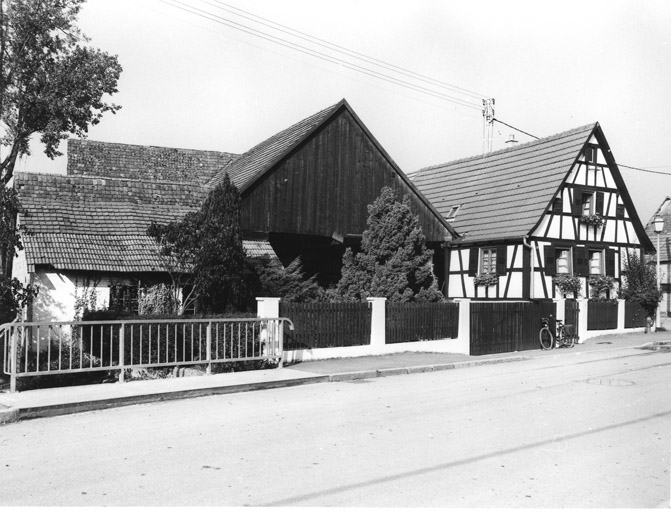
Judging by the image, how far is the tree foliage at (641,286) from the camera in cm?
2699

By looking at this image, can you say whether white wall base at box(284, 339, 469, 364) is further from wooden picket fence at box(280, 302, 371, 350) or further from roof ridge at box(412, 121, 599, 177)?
roof ridge at box(412, 121, 599, 177)

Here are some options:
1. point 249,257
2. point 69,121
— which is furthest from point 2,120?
point 249,257

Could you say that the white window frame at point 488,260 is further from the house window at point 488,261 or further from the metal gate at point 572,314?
the metal gate at point 572,314

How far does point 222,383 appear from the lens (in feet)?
38.0

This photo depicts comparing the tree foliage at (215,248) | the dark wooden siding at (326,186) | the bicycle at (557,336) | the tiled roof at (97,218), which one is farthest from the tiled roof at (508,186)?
the tree foliage at (215,248)

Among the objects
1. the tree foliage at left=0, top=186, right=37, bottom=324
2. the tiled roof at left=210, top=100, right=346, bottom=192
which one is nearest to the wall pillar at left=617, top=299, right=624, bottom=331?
the tiled roof at left=210, top=100, right=346, bottom=192

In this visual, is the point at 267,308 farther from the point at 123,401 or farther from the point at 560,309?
the point at 560,309

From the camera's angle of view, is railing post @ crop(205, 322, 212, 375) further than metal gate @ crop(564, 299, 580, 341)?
No

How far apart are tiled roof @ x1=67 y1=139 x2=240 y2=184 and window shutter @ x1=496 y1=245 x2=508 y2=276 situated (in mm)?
14543

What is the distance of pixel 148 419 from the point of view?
29.3ft

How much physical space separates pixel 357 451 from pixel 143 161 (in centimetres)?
3047

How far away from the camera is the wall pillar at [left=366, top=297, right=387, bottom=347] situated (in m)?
16.5

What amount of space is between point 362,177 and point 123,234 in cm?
850

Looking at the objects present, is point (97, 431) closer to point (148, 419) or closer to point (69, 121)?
point (148, 419)
